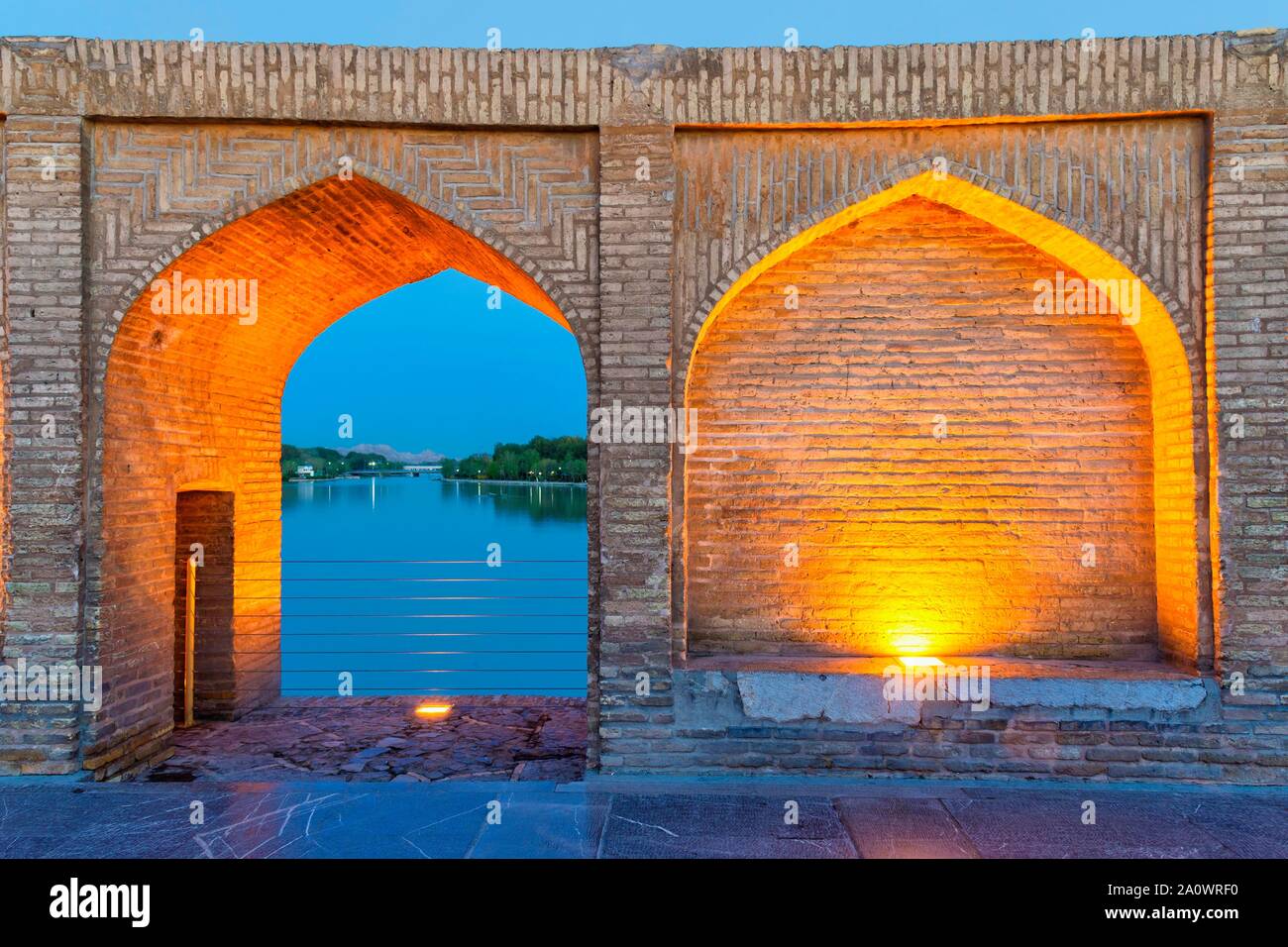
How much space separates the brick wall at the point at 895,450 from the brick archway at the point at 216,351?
42.8 inches

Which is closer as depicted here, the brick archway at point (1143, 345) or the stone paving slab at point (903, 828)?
the stone paving slab at point (903, 828)

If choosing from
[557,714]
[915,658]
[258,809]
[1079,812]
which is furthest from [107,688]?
[1079,812]

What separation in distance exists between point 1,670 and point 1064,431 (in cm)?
610

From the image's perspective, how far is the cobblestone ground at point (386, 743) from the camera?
16.9 feet

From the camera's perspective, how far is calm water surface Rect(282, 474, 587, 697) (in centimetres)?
614

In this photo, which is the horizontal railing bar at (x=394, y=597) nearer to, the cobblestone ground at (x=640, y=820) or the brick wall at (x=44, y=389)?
the cobblestone ground at (x=640, y=820)

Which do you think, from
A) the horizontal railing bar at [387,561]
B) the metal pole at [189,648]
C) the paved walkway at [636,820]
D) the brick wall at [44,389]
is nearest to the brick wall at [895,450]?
the paved walkway at [636,820]

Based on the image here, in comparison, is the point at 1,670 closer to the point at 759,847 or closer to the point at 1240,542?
the point at 759,847

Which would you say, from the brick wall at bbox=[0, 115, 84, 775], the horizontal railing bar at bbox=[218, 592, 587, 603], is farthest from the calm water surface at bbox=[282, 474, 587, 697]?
the brick wall at bbox=[0, 115, 84, 775]

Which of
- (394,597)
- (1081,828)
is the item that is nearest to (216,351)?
(394,597)

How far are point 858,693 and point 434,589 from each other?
12.6ft

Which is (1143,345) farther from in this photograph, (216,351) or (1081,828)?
(216,351)

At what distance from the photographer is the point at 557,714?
6285 mm

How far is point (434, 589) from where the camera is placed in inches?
279
